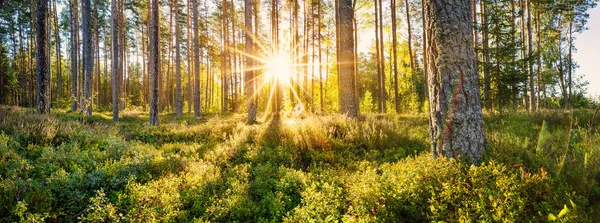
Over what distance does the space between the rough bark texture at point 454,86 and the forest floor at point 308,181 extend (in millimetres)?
292

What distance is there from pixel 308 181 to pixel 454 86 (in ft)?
8.46

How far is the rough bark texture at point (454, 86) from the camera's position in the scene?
3896mm

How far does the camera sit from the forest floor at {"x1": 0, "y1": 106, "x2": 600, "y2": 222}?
3004 mm

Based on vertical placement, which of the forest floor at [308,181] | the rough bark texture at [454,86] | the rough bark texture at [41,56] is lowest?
the forest floor at [308,181]

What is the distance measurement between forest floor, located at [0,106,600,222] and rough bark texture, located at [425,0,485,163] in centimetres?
29

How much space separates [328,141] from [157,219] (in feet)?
13.3

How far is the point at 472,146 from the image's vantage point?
3.89 metres

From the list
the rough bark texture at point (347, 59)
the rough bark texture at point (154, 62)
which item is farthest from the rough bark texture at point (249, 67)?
the rough bark texture at point (347, 59)

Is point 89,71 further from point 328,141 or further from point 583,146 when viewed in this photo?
point 583,146

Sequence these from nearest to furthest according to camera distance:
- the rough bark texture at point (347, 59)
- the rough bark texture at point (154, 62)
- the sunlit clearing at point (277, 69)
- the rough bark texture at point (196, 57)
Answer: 1. the rough bark texture at point (347, 59)
2. the rough bark texture at point (154, 62)
3. the rough bark texture at point (196, 57)
4. the sunlit clearing at point (277, 69)

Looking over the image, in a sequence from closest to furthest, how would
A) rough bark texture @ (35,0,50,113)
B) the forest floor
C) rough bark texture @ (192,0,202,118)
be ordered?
the forest floor, rough bark texture @ (35,0,50,113), rough bark texture @ (192,0,202,118)

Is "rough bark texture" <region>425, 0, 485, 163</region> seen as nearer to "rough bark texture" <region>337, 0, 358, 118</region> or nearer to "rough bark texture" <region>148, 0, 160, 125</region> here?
"rough bark texture" <region>337, 0, 358, 118</region>

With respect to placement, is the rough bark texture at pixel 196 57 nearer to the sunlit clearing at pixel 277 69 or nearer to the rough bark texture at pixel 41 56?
the sunlit clearing at pixel 277 69

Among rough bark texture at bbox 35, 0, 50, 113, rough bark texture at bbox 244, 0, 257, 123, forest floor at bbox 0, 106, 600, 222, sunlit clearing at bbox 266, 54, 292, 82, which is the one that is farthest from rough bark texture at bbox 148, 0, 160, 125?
sunlit clearing at bbox 266, 54, 292, 82
